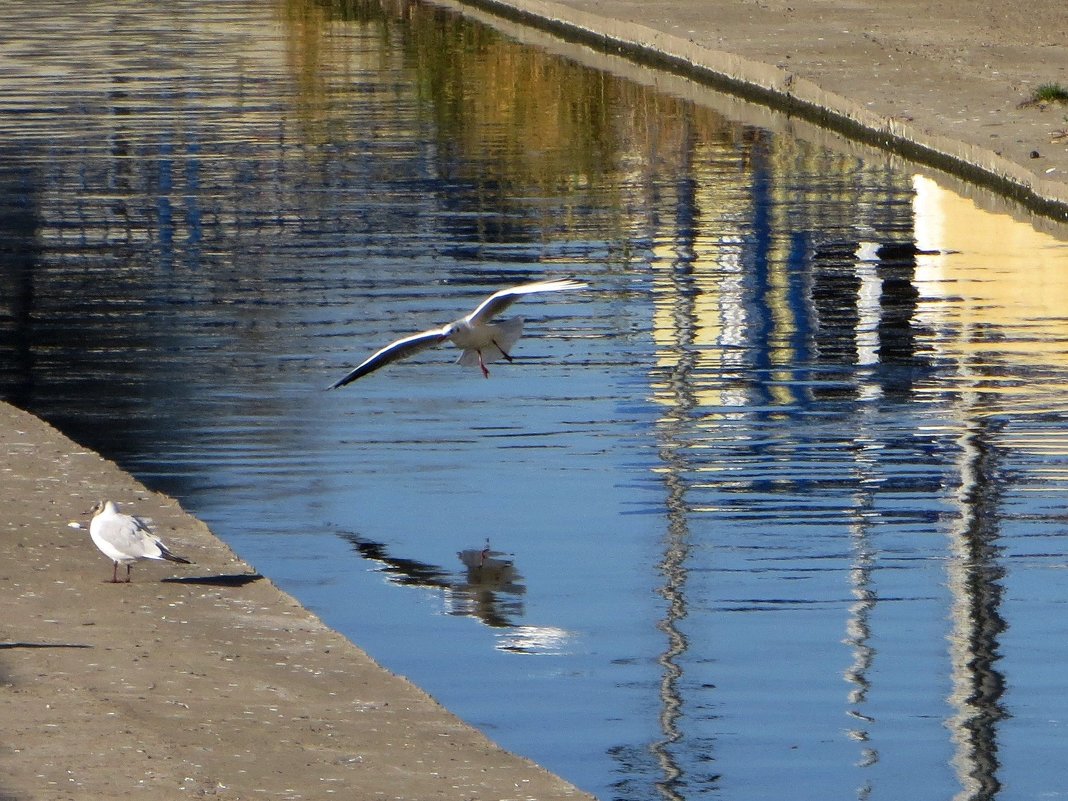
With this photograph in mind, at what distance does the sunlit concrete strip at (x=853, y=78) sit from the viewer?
18.9 meters

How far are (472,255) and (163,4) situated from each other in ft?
79.5

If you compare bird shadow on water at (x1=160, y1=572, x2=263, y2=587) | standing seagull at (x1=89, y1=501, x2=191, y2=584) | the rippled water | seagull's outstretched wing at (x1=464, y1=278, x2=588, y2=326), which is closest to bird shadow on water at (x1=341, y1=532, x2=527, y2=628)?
the rippled water

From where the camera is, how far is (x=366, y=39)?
3325 centimetres

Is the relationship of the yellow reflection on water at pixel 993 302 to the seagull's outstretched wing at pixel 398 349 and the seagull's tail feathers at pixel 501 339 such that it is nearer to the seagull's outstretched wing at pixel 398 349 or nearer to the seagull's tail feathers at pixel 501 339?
the seagull's tail feathers at pixel 501 339

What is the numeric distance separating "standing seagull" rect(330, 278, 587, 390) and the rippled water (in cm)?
43

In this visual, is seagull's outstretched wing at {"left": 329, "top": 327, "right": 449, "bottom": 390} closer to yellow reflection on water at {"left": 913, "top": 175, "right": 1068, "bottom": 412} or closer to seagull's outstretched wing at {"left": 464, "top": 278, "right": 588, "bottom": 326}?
seagull's outstretched wing at {"left": 464, "top": 278, "right": 588, "bottom": 326}

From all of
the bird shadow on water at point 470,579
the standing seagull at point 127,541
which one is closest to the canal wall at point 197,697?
the standing seagull at point 127,541

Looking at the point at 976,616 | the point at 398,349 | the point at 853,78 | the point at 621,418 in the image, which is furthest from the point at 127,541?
the point at 853,78

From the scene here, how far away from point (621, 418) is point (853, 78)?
44.8ft

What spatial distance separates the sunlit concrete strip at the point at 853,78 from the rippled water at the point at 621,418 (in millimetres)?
619

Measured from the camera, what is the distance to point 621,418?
11.2 meters

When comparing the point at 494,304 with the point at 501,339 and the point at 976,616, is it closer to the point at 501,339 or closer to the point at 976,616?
the point at 501,339

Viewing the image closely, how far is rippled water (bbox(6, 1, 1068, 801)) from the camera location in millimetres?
7402

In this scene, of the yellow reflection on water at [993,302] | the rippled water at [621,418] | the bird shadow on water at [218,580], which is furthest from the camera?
the yellow reflection on water at [993,302]
